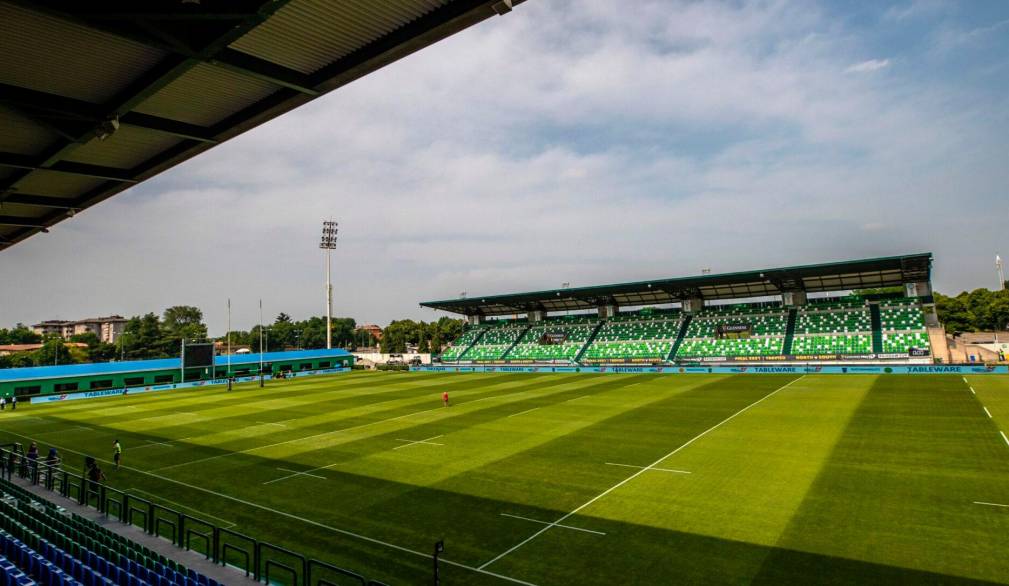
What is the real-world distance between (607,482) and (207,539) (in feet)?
41.3

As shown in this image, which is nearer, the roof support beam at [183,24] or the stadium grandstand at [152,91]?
the roof support beam at [183,24]

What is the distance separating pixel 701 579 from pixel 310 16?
45.3ft

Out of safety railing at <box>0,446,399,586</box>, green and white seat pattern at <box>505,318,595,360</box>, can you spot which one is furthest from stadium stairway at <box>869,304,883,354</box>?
safety railing at <box>0,446,399,586</box>

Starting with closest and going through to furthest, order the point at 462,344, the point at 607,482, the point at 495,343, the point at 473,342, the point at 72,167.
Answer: the point at 72,167, the point at 607,482, the point at 495,343, the point at 473,342, the point at 462,344

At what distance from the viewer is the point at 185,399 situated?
50938 millimetres

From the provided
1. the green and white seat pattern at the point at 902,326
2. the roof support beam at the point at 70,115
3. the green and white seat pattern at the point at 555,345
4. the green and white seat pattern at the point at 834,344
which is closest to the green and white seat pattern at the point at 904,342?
the green and white seat pattern at the point at 902,326

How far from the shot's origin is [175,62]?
10320mm

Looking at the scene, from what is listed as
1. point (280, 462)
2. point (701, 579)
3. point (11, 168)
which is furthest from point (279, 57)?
point (280, 462)

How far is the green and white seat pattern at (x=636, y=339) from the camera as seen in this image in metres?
74.1

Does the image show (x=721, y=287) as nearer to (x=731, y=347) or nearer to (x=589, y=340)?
(x=731, y=347)

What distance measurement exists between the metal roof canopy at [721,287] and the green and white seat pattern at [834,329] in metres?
2.97

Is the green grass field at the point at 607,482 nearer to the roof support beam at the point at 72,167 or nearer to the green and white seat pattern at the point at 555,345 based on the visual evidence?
the roof support beam at the point at 72,167

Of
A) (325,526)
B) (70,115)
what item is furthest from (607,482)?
(70,115)

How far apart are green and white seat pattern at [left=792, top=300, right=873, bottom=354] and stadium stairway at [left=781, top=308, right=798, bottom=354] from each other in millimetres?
355
